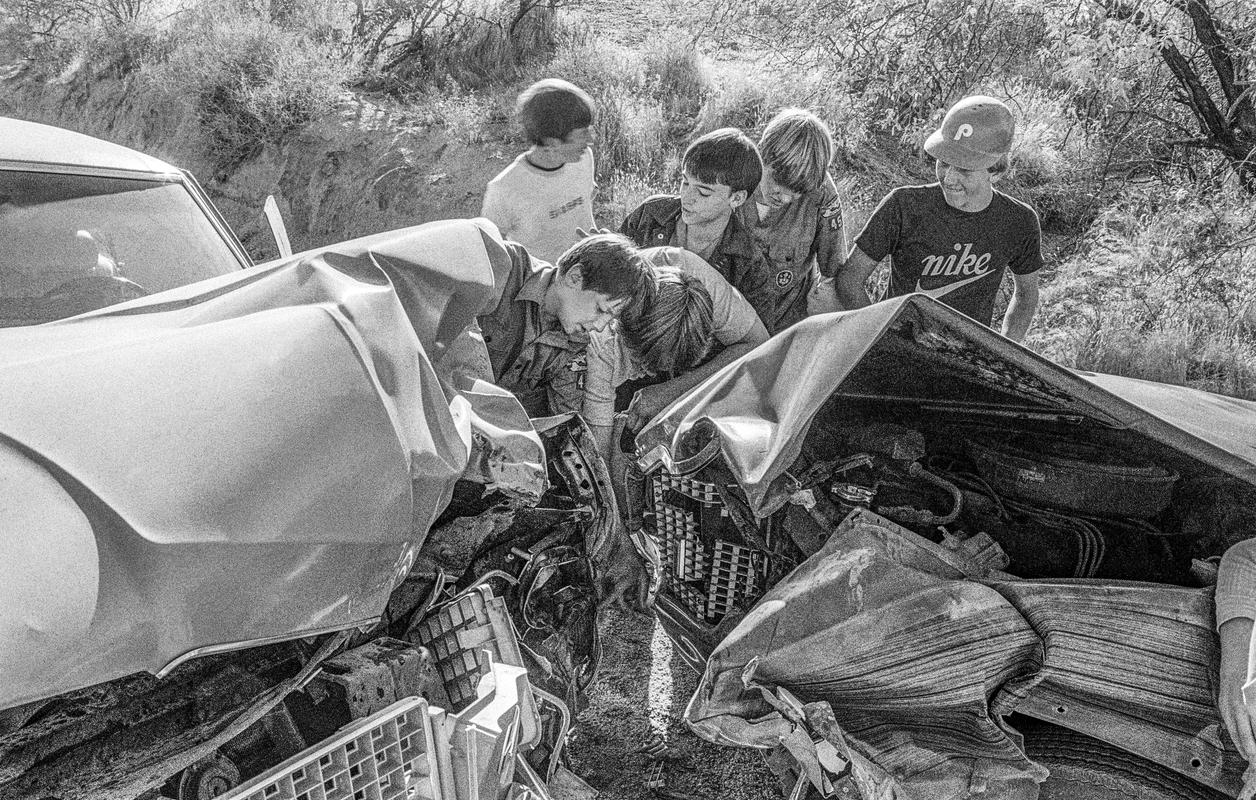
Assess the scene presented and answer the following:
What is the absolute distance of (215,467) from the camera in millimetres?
1810

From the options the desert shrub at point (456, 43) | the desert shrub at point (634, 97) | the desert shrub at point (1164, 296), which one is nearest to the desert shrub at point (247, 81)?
the desert shrub at point (456, 43)

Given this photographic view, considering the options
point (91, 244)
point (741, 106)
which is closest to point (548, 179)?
point (91, 244)

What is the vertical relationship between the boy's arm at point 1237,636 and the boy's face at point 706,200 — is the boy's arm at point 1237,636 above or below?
below

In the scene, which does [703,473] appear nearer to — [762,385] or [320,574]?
[762,385]

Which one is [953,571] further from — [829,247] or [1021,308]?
[1021,308]

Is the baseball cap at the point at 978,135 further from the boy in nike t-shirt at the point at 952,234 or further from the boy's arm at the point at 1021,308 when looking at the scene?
the boy's arm at the point at 1021,308

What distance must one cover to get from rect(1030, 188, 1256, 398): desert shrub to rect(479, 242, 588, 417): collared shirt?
159 inches

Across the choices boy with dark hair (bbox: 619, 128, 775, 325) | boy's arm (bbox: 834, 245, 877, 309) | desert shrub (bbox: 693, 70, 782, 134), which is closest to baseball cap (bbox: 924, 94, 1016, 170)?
boy's arm (bbox: 834, 245, 877, 309)

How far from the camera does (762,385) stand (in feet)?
9.09

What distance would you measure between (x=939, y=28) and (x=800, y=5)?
1.71 meters

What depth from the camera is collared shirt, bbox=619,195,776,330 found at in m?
4.02

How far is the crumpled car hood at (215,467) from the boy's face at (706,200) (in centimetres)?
159

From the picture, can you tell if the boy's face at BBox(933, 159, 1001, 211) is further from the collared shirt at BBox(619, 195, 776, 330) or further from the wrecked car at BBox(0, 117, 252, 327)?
the wrecked car at BBox(0, 117, 252, 327)

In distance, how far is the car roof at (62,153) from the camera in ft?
11.1
